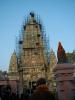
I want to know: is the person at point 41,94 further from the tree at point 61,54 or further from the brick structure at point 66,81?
the tree at point 61,54

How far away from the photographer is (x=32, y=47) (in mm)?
65875

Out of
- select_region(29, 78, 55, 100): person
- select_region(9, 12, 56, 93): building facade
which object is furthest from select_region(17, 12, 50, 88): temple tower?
select_region(29, 78, 55, 100): person

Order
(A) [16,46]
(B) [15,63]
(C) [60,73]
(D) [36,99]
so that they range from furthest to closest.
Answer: (B) [15,63] < (A) [16,46] < (C) [60,73] < (D) [36,99]

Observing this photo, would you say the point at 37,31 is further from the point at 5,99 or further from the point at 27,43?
the point at 5,99

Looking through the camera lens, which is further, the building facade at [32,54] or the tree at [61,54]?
the building facade at [32,54]

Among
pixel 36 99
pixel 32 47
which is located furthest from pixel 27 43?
pixel 36 99

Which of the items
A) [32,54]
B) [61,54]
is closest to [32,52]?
[32,54]

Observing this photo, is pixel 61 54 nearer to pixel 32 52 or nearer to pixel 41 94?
pixel 41 94

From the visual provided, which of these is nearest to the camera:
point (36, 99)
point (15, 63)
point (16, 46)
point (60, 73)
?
point (36, 99)

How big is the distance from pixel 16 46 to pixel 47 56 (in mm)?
6146

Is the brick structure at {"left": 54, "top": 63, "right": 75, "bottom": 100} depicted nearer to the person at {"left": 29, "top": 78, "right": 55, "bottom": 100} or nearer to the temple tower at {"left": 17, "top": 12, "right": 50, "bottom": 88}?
the person at {"left": 29, "top": 78, "right": 55, "bottom": 100}

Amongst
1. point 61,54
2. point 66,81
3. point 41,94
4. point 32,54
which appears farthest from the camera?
point 32,54

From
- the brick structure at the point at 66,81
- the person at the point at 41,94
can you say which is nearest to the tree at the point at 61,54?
the brick structure at the point at 66,81

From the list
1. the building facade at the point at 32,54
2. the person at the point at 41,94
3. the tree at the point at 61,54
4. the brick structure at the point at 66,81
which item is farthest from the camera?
the building facade at the point at 32,54
